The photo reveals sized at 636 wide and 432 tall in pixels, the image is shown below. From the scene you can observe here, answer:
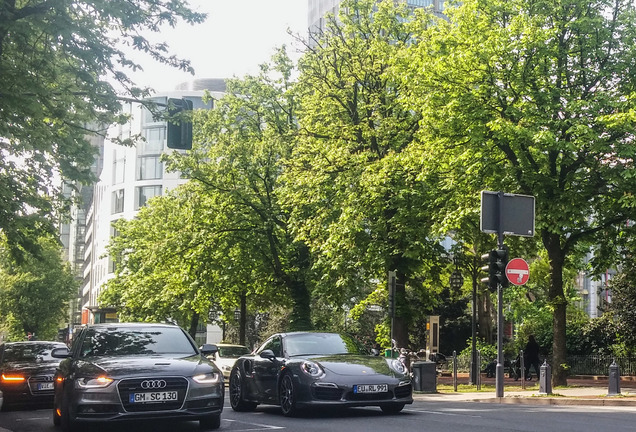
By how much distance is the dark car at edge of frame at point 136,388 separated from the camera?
1152 centimetres

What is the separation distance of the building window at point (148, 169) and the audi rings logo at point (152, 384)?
90.2m

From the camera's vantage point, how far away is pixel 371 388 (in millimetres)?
13742

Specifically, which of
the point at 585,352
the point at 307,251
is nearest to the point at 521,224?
the point at 307,251

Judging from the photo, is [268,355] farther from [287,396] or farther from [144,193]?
[144,193]

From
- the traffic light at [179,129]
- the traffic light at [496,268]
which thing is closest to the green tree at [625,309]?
the traffic light at [496,268]

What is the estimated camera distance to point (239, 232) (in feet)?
129

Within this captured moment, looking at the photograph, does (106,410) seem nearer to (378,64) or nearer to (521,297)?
(378,64)

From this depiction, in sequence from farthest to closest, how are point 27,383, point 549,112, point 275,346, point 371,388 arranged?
point 549,112, point 27,383, point 275,346, point 371,388

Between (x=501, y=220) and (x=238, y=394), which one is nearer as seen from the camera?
(x=238, y=394)

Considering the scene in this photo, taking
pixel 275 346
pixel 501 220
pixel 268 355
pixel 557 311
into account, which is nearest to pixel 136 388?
pixel 268 355

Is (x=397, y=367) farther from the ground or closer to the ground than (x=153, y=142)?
closer to the ground

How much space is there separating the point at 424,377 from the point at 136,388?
614 inches

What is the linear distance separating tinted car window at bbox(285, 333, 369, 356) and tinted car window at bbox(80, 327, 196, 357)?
7.69ft

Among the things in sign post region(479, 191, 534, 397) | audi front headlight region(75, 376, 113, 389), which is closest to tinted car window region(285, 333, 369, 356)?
audi front headlight region(75, 376, 113, 389)
